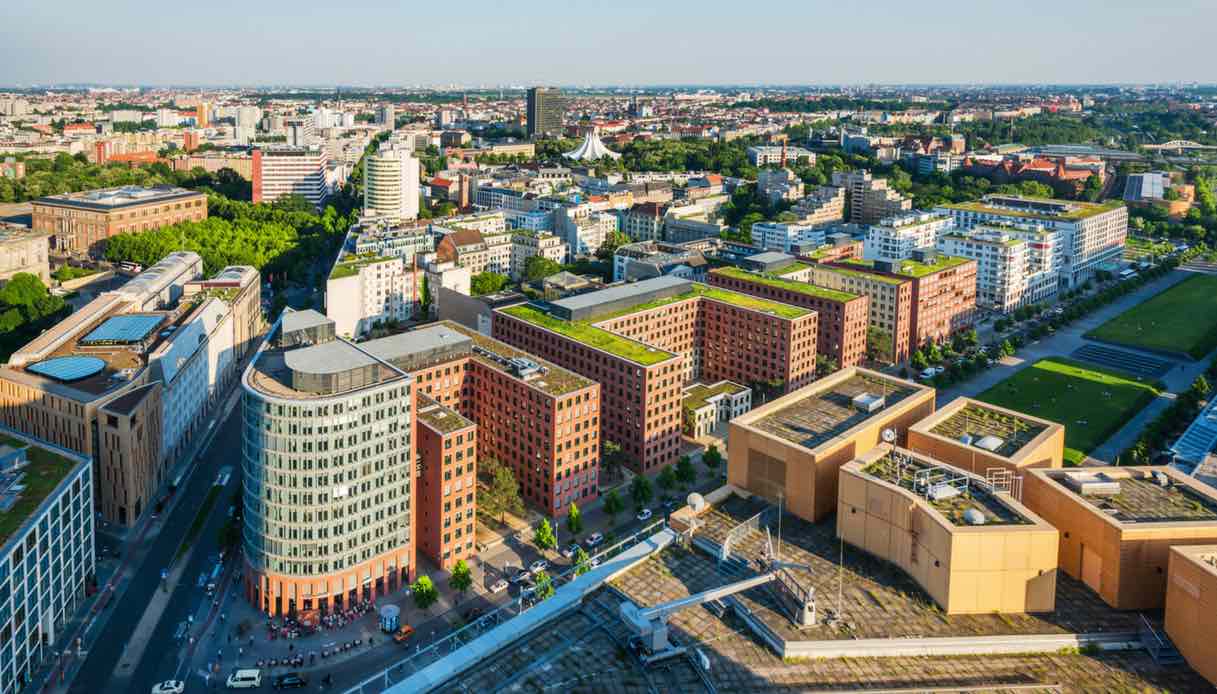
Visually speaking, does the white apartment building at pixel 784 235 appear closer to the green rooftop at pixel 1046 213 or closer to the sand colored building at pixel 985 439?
the green rooftop at pixel 1046 213

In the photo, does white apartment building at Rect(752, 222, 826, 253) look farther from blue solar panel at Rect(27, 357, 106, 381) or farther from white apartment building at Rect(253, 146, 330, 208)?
white apartment building at Rect(253, 146, 330, 208)

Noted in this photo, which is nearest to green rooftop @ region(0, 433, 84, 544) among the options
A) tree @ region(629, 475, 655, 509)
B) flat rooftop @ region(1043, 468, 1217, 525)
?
tree @ region(629, 475, 655, 509)

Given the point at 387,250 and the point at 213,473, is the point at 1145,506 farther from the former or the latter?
the point at 387,250

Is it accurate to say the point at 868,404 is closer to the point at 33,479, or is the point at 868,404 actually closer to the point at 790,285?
the point at 33,479

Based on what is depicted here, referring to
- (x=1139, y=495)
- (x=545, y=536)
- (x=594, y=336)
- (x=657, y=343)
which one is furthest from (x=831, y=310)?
(x=1139, y=495)

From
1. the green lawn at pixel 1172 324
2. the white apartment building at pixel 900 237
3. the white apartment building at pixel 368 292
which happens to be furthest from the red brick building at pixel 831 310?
the white apartment building at pixel 368 292
